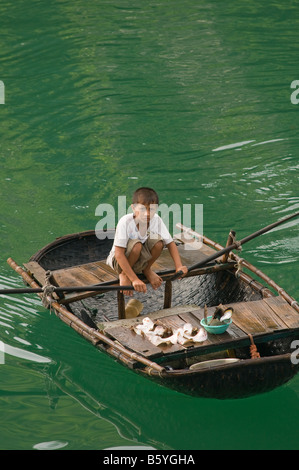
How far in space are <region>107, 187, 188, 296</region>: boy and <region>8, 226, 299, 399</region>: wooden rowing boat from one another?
0.17 metres

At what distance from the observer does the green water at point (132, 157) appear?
4.93 meters

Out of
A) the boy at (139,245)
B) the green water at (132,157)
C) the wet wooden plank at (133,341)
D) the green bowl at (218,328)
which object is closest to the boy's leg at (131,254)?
the boy at (139,245)

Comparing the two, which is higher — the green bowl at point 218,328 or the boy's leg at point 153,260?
the boy's leg at point 153,260

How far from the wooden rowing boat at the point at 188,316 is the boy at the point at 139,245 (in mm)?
166

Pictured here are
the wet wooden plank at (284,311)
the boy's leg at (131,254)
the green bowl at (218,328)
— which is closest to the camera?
the green bowl at (218,328)

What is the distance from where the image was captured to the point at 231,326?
190 inches

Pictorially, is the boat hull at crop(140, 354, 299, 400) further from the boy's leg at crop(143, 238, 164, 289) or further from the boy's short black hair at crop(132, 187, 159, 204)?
the boy's short black hair at crop(132, 187, 159, 204)

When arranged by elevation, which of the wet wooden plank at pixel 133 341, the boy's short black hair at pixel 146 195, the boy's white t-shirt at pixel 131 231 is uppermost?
the boy's short black hair at pixel 146 195

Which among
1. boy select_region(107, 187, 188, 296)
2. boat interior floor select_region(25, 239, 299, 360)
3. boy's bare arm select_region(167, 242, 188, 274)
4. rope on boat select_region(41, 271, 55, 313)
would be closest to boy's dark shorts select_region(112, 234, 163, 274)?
boy select_region(107, 187, 188, 296)

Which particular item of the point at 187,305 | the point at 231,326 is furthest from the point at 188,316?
the point at 187,305

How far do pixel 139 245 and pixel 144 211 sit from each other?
274 mm

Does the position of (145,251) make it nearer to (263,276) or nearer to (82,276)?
(82,276)

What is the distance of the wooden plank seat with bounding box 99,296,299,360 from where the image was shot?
4.61 m

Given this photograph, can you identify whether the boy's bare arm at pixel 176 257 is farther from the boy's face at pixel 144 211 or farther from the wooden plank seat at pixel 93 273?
the boy's face at pixel 144 211
